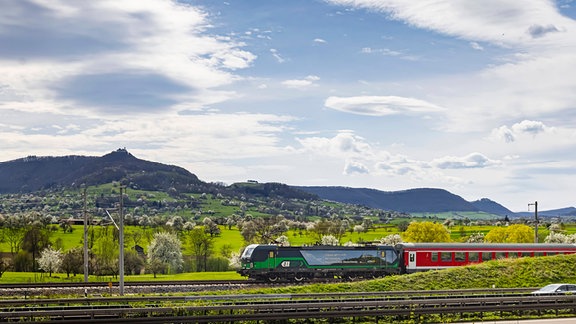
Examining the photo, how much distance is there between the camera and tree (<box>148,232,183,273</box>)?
9675 centimetres

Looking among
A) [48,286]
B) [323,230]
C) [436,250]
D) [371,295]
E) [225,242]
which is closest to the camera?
[371,295]

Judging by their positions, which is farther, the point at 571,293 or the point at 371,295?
the point at 371,295

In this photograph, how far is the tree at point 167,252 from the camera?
96750 mm

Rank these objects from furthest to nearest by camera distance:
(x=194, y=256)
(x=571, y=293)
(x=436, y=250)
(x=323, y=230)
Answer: (x=323, y=230) < (x=194, y=256) < (x=436, y=250) < (x=571, y=293)

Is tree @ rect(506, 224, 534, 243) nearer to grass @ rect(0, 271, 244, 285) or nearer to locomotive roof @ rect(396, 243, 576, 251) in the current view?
locomotive roof @ rect(396, 243, 576, 251)

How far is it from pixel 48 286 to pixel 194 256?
54.3m

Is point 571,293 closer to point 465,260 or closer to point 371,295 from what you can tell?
point 371,295

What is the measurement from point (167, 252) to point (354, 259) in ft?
136

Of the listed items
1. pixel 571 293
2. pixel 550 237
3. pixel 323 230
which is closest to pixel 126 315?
pixel 571 293

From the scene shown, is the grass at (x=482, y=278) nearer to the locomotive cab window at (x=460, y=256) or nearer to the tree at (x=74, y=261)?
the locomotive cab window at (x=460, y=256)

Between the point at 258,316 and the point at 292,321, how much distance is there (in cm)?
310

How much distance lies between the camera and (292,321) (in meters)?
36.6

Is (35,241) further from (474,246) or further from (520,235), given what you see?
(520,235)

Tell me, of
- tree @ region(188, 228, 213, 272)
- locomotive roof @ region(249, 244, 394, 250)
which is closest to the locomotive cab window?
locomotive roof @ region(249, 244, 394, 250)
